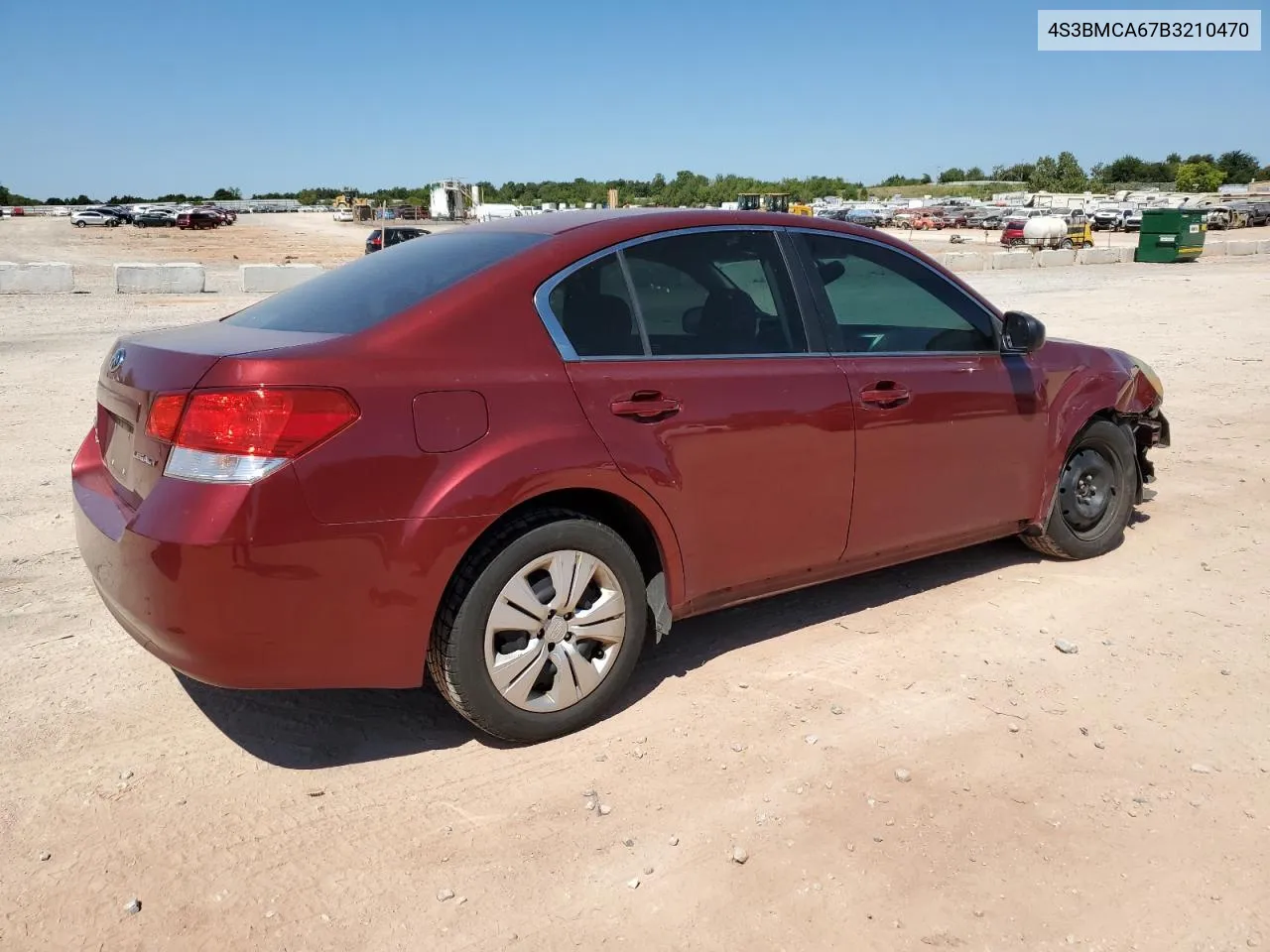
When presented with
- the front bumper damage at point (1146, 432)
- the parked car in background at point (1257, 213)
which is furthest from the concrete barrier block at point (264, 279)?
the parked car in background at point (1257, 213)

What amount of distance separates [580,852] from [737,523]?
1338mm

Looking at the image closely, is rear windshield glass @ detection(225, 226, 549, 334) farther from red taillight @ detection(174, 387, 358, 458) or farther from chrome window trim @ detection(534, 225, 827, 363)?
red taillight @ detection(174, 387, 358, 458)

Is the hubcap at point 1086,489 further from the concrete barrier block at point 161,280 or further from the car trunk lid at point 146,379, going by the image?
the concrete barrier block at point 161,280

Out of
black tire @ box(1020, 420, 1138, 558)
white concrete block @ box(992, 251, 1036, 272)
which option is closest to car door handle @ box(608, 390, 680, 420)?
black tire @ box(1020, 420, 1138, 558)

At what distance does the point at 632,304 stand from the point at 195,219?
74021 millimetres

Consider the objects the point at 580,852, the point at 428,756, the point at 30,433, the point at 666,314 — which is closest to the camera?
the point at 580,852

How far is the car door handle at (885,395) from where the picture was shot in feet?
13.1

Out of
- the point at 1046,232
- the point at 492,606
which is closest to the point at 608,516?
the point at 492,606

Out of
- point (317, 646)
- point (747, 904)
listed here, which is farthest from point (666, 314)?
point (747, 904)

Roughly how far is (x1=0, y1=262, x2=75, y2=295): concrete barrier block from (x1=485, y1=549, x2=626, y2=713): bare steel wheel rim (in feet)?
69.4

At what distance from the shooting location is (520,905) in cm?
261

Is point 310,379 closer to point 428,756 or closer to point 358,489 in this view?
point 358,489

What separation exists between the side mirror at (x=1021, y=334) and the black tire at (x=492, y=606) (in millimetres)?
2128

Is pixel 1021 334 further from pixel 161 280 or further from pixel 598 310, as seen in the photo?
pixel 161 280
